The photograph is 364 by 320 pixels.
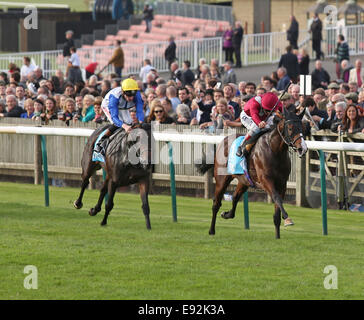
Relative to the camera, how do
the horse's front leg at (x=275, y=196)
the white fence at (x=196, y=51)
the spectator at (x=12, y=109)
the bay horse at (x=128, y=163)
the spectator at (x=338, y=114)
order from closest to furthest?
the horse's front leg at (x=275, y=196)
the bay horse at (x=128, y=163)
the spectator at (x=338, y=114)
the spectator at (x=12, y=109)
the white fence at (x=196, y=51)

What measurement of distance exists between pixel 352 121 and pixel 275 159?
10.2ft

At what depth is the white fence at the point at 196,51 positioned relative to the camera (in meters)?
29.6

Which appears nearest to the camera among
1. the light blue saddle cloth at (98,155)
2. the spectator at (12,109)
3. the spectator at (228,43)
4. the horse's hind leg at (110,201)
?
the horse's hind leg at (110,201)

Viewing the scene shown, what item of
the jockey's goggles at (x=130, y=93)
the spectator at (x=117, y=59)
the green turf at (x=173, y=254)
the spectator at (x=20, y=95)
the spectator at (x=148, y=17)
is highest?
the spectator at (x=148, y=17)

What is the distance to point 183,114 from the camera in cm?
1541

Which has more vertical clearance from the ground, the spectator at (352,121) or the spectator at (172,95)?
the spectator at (172,95)

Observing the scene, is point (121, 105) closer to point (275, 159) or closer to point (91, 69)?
point (275, 159)

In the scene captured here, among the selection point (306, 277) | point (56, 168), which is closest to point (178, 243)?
point (306, 277)

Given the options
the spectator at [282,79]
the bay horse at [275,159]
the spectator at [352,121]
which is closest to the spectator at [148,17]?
the spectator at [282,79]

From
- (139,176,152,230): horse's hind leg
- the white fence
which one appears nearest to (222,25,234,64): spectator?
the white fence

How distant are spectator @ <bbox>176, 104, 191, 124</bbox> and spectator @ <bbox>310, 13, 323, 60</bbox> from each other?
45.4 feet

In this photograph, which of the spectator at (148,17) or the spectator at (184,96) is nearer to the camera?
the spectator at (184,96)

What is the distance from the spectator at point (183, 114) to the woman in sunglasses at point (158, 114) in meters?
0.15

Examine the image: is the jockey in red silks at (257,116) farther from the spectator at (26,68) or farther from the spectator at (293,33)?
the spectator at (293,33)
